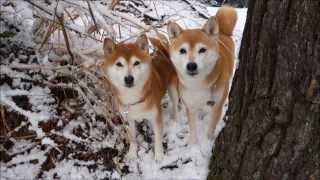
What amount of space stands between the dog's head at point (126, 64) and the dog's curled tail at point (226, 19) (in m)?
0.69

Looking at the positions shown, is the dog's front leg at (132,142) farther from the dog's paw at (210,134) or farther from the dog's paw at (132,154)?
the dog's paw at (210,134)

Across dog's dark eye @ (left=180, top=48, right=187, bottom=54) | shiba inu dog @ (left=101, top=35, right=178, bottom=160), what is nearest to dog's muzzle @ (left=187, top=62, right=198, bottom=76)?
dog's dark eye @ (left=180, top=48, right=187, bottom=54)

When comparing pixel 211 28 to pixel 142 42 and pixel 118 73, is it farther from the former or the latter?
pixel 118 73

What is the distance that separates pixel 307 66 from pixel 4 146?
6.52 ft

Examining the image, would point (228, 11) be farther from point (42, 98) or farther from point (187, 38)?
point (42, 98)

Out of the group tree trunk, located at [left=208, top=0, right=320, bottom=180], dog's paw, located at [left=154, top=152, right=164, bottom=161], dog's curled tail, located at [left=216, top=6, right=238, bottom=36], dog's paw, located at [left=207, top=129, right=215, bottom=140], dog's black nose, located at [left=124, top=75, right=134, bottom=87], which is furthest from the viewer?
dog's curled tail, located at [left=216, top=6, right=238, bottom=36]

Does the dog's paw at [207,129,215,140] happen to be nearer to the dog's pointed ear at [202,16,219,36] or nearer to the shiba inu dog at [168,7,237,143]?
the shiba inu dog at [168,7,237,143]

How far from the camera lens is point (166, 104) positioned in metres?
3.58

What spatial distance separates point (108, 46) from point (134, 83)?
12.1 inches

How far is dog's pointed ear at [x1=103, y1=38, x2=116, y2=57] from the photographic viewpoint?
2.86 metres

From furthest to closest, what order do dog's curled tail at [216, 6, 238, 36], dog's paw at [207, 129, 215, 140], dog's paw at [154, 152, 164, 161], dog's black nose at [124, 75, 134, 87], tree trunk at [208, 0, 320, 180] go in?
dog's curled tail at [216, 6, 238, 36]
dog's paw at [207, 129, 215, 140]
dog's paw at [154, 152, 164, 161]
dog's black nose at [124, 75, 134, 87]
tree trunk at [208, 0, 320, 180]

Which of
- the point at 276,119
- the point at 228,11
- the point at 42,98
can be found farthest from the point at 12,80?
the point at 276,119

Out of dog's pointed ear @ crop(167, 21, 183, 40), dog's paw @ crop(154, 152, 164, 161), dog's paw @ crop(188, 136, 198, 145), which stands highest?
dog's pointed ear @ crop(167, 21, 183, 40)

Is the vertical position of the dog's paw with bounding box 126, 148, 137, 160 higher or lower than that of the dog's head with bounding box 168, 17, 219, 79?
lower
